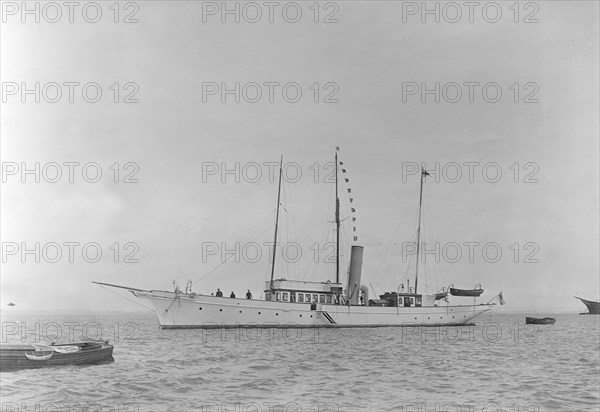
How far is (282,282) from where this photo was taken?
4975 centimetres

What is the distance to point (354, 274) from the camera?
5428 cm

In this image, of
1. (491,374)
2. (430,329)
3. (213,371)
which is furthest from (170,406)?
(430,329)

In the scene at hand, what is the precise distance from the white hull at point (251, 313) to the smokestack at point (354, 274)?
138 cm

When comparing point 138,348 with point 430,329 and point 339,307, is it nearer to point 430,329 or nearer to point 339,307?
point 339,307

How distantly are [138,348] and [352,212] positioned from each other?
22691 millimetres

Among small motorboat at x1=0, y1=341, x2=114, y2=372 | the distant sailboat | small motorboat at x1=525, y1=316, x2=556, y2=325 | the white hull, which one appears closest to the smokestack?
the white hull

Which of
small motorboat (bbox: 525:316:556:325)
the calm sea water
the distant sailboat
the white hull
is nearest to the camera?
the calm sea water

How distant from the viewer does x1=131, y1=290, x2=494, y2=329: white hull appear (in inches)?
1838

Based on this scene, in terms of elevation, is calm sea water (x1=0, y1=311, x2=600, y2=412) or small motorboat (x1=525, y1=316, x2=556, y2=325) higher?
small motorboat (x1=525, y1=316, x2=556, y2=325)

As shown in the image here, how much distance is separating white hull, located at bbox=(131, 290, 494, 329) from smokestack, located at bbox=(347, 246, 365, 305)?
1.38m

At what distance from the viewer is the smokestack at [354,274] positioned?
2127 inches

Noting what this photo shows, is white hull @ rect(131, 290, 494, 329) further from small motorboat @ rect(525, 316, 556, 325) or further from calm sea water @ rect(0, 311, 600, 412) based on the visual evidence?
small motorboat @ rect(525, 316, 556, 325)

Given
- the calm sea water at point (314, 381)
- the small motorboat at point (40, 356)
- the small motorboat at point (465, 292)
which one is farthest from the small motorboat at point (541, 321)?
the small motorboat at point (40, 356)

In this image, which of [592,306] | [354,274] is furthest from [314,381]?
[592,306]
